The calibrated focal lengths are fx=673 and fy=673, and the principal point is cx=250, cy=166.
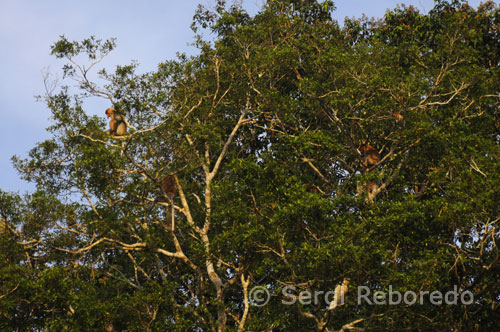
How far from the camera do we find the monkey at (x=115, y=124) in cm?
1904

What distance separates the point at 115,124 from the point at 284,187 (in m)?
5.95

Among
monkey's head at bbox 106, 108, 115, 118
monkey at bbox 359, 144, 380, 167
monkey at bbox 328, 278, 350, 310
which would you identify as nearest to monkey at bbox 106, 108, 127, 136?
monkey's head at bbox 106, 108, 115, 118

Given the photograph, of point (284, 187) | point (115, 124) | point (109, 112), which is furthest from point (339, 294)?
point (109, 112)

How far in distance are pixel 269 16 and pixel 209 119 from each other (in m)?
4.31

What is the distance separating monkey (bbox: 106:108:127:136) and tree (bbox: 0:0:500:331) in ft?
2.16

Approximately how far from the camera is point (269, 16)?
22.1 m

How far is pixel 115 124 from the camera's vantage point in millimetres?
19188

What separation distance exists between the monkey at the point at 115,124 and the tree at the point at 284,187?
2.16 ft

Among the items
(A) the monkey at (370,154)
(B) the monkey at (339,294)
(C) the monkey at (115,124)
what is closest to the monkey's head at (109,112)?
(C) the monkey at (115,124)

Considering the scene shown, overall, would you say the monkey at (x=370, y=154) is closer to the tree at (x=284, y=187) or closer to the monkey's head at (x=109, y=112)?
the tree at (x=284, y=187)

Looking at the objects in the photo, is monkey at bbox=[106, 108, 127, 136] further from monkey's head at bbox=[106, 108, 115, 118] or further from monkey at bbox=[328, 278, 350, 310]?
monkey at bbox=[328, 278, 350, 310]

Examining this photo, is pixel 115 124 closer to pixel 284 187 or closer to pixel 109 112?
pixel 109 112

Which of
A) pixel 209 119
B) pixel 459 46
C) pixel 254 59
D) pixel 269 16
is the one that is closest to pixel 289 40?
pixel 269 16

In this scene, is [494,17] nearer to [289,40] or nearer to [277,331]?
[289,40]
